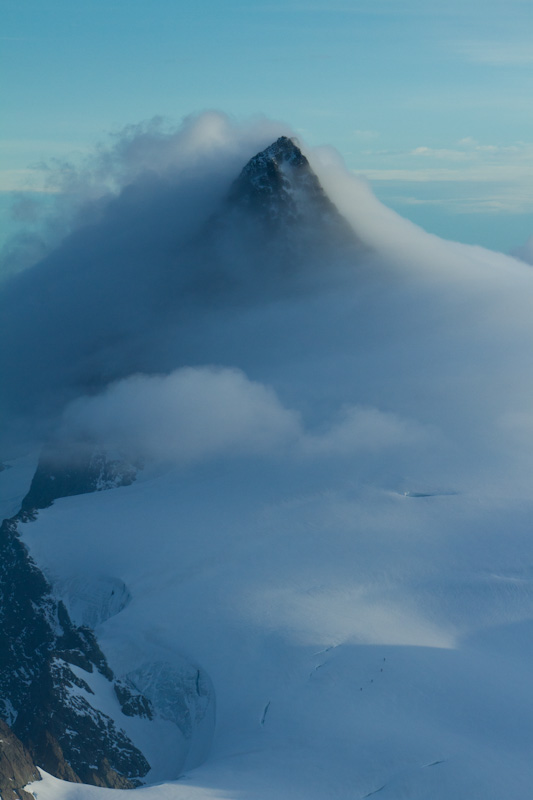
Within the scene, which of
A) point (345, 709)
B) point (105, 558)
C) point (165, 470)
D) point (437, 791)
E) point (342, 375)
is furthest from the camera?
point (342, 375)

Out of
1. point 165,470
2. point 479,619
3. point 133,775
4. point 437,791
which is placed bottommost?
point 133,775

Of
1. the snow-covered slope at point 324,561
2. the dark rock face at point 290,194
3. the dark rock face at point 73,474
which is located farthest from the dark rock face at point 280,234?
the dark rock face at point 73,474

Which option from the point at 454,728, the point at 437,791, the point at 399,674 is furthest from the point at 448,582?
the point at 437,791

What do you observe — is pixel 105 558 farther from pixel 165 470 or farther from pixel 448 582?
pixel 448 582

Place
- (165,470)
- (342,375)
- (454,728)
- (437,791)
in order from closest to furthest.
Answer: (437,791) → (454,728) → (165,470) → (342,375)

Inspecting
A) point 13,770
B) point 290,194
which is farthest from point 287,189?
point 13,770

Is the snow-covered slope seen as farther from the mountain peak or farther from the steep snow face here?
the mountain peak

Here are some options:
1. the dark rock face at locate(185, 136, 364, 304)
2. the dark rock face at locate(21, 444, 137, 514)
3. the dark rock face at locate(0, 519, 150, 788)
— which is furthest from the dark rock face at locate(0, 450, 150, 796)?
the dark rock face at locate(185, 136, 364, 304)

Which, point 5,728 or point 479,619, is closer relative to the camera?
point 5,728
